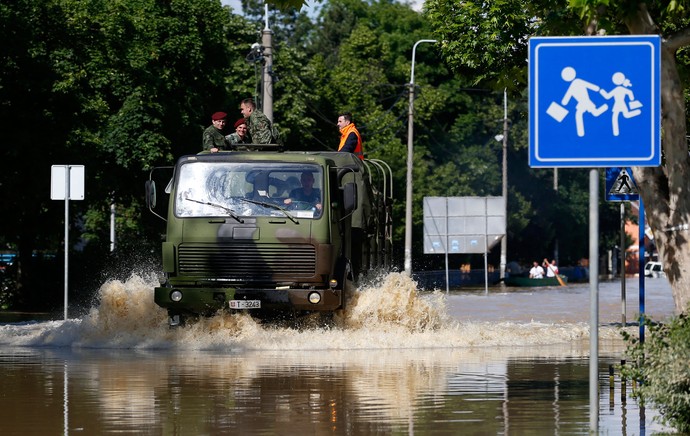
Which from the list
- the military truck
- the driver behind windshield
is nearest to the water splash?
the military truck

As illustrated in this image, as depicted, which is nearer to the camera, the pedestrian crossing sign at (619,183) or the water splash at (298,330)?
the water splash at (298,330)

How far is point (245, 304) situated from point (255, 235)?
945mm

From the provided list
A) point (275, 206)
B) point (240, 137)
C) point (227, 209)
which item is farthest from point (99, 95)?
point (275, 206)

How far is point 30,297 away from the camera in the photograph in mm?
38062

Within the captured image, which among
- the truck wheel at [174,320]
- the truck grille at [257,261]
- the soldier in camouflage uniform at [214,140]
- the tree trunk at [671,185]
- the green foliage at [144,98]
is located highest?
the green foliage at [144,98]

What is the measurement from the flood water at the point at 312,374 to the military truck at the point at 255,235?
2.09ft

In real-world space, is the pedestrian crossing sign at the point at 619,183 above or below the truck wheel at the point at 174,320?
above

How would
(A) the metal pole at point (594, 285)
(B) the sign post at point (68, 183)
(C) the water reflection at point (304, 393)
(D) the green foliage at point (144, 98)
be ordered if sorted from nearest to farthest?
1. (A) the metal pole at point (594, 285)
2. (C) the water reflection at point (304, 393)
3. (B) the sign post at point (68, 183)
4. (D) the green foliage at point (144, 98)

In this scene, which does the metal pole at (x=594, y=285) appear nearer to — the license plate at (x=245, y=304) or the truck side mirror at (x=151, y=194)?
the license plate at (x=245, y=304)

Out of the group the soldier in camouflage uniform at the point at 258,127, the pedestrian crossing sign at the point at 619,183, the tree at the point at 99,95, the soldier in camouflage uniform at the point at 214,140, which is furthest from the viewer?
the tree at the point at 99,95

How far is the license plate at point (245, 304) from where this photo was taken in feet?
68.0

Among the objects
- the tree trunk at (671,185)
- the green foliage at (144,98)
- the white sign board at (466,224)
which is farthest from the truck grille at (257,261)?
the white sign board at (466,224)

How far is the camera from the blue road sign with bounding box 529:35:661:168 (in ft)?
29.6

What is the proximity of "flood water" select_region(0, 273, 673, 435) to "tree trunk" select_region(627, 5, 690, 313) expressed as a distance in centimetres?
118
